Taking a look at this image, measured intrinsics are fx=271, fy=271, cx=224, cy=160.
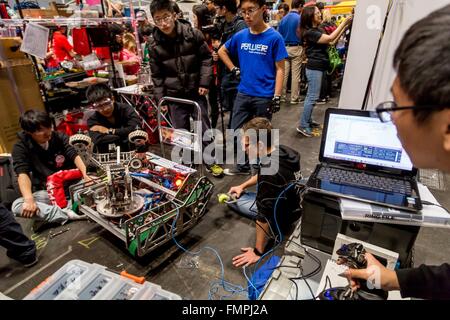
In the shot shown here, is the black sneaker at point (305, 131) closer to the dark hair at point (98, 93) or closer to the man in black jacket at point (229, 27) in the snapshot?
the man in black jacket at point (229, 27)

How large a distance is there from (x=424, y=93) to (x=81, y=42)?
15.0 ft

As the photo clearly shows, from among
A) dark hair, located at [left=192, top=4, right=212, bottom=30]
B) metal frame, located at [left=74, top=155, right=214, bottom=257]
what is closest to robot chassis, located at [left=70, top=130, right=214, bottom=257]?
metal frame, located at [left=74, top=155, right=214, bottom=257]

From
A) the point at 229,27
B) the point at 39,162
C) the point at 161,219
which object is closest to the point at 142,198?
the point at 161,219

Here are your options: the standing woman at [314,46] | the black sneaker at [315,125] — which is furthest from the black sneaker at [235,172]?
the black sneaker at [315,125]

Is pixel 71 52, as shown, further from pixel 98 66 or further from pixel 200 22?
pixel 200 22

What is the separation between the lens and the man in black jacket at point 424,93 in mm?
476

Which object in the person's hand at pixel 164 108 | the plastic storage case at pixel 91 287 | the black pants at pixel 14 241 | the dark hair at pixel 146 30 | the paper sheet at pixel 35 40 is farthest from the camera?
the dark hair at pixel 146 30

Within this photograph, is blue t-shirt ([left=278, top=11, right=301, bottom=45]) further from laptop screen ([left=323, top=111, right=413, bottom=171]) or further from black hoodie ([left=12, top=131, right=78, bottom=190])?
black hoodie ([left=12, top=131, right=78, bottom=190])

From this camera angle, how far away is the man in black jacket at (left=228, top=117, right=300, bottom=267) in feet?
5.76

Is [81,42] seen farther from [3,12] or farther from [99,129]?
[99,129]

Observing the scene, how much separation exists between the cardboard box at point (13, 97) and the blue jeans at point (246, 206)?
2.74m

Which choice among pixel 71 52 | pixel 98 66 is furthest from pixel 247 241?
pixel 71 52

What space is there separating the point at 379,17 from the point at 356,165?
1.14 m
